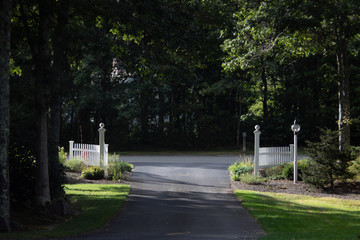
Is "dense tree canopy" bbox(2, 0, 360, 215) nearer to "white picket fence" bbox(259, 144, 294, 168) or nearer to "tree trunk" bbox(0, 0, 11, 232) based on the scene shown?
"tree trunk" bbox(0, 0, 11, 232)

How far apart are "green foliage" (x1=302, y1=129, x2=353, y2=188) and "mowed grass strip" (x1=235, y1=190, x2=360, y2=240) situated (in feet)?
4.90

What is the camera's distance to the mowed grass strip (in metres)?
9.17

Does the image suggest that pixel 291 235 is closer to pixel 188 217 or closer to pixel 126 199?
pixel 188 217

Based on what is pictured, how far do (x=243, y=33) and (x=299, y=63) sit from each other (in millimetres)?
18715

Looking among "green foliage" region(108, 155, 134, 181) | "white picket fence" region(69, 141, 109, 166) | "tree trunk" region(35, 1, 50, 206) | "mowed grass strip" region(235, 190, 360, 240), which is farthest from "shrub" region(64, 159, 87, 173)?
"tree trunk" region(35, 1, 50, 206)

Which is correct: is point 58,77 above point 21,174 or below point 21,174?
above

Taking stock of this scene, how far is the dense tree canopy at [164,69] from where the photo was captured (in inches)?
440

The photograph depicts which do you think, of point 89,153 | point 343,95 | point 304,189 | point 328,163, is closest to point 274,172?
point 304,189

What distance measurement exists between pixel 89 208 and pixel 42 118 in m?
2.92

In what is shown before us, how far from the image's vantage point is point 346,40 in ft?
58.0

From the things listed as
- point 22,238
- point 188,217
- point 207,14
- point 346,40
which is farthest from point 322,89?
point 22,238

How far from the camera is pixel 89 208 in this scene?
481 inches

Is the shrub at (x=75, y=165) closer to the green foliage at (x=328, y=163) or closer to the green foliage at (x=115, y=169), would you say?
the green foliage at (x=115, y=169)

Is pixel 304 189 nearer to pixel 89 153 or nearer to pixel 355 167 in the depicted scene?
pixel 355 167
